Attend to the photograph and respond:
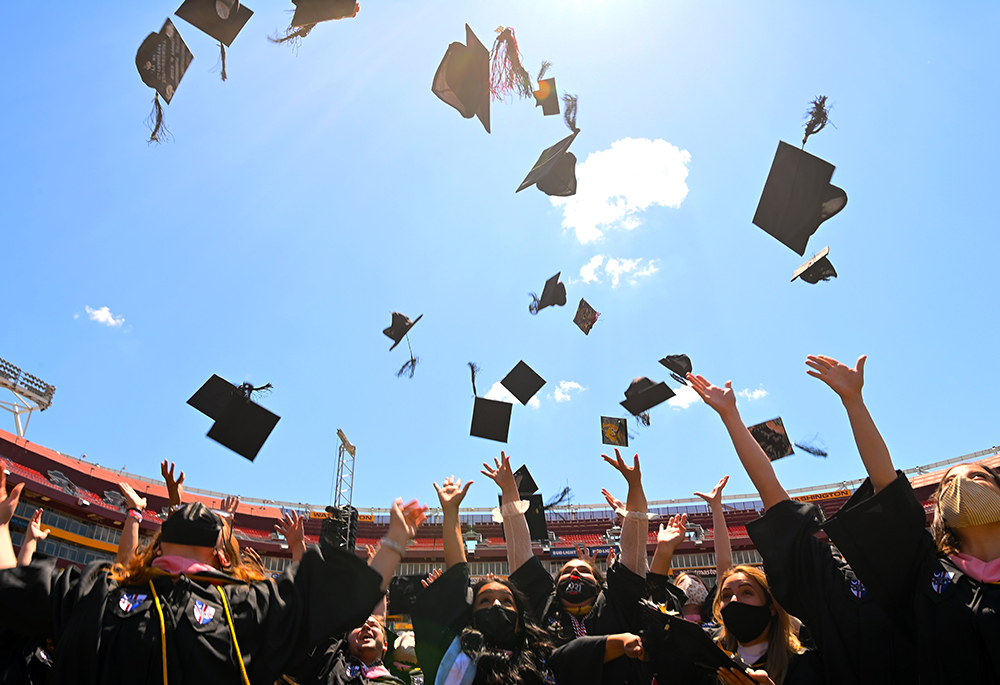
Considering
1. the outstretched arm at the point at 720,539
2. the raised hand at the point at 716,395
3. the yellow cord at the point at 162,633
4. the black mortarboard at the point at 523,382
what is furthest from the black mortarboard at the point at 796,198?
the yellow cord at the point at 162,633

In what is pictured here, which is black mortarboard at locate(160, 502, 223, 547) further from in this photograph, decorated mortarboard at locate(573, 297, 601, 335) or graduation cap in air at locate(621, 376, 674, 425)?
decorated mortarboard at locate(573, 297, 601, 335)

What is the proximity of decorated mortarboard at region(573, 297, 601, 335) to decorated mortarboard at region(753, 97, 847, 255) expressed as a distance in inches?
142

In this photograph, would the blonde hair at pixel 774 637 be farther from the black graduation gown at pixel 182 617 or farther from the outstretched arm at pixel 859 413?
the black graduation gown at pixel 182 617

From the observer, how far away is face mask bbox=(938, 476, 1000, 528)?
1.94 metres

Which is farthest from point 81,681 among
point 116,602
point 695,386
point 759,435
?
point 759,435

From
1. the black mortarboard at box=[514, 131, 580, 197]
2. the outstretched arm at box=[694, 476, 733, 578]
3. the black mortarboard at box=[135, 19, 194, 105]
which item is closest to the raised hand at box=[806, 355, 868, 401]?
the outstretched arm at box=[694, 476, 733, 578]

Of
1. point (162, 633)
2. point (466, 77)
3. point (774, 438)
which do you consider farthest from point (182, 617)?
point (774, 438)

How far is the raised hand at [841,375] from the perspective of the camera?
7.12 ft

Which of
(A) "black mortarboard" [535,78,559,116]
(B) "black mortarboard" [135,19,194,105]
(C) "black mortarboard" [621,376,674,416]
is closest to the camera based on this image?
(B) "black mortarboard" [135,19,194,105]

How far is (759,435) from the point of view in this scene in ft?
23.2

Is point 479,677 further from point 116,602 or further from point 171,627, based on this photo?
point 116,602

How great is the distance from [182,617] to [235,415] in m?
3.16

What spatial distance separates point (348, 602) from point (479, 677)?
2.61 ft

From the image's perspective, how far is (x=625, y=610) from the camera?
110 inches
